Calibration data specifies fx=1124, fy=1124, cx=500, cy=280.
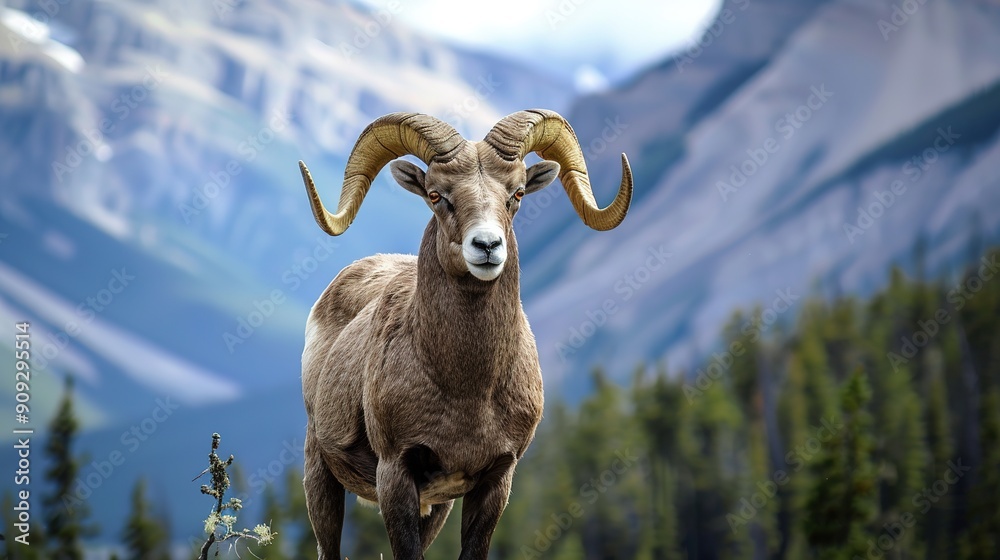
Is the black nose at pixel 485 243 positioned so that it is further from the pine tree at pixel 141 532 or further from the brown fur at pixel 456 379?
the pine tree at pixel 141 532

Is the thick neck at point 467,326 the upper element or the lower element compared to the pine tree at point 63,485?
lower

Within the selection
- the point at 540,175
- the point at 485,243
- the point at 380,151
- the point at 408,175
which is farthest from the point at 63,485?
the point at 485,243

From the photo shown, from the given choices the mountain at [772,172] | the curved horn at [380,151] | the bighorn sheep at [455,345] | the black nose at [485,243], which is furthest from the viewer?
the mountain at [772,172]

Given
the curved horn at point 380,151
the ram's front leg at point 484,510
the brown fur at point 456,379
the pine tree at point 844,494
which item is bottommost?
the ram's front leg at point 484,510

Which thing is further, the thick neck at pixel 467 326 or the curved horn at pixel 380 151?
the curved horn at pixel 380 151

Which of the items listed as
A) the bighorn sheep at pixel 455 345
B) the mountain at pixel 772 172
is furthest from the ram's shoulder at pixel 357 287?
the mountain at pixel 772 172

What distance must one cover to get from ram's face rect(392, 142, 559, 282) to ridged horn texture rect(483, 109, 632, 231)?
0.56 ft

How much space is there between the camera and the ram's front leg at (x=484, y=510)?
26.4 feet

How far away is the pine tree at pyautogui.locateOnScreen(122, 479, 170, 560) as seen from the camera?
39031 mm

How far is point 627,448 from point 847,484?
15.0 meters

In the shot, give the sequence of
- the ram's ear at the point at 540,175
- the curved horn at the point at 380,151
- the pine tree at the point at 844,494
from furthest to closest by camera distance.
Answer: the pine tree at the point at 844,494
the ram's ear at the point at 540,175
the curved horn at the point at 380,151

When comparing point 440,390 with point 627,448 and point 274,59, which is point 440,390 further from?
point 274,59

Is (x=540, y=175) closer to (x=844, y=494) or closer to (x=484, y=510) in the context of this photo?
(x=484, y=510)

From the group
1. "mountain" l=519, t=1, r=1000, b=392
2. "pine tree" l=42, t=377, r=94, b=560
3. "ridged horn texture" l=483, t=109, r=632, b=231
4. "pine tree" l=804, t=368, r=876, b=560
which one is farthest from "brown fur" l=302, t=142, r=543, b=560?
"mountain" l=519, t=1, r=1000, b=392
